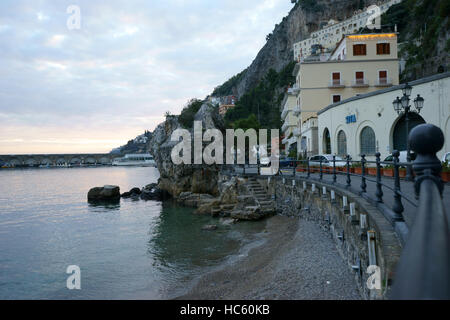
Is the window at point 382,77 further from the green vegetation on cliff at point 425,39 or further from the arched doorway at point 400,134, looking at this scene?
the arched doorway at point 400,134

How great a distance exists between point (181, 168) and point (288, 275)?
23.0 meters

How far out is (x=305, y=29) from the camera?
324 feet

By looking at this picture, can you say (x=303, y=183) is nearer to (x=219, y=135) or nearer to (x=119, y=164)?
(x=219, y=135)

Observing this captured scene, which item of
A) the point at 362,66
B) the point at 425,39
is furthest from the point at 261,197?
the point at 425,39

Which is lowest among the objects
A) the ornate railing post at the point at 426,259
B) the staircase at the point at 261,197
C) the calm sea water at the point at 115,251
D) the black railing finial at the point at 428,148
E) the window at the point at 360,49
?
the calm sea water at the point at 115,251

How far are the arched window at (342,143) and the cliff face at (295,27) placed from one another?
79.1 metres

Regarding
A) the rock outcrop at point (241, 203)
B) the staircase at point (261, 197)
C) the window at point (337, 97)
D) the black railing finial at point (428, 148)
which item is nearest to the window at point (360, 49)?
the window at point (337, 97)

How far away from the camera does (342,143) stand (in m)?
26.4

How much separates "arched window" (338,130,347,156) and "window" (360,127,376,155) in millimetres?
2162

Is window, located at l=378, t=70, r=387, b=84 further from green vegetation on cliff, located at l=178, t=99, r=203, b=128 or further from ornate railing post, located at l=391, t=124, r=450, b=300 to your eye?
ornate railing post, located at l=391, t=124, r=450, b=300

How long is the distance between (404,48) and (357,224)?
53243 mm

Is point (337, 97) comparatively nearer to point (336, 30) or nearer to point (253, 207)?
point (253, 207)

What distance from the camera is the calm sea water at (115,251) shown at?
34.3ft

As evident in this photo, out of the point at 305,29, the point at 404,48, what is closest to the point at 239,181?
the point at 404,48
